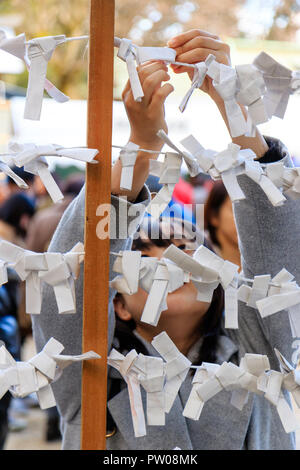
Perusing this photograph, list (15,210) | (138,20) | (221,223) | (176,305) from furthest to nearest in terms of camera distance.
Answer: (138,20), (15,210), (221,223), (176,305)

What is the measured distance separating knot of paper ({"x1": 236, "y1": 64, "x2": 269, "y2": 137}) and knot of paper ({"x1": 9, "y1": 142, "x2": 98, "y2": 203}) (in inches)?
7.6

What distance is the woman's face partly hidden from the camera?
3.53 ft

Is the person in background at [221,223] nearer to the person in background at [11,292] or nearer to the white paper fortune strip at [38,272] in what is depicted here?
the person in background at [11,292]

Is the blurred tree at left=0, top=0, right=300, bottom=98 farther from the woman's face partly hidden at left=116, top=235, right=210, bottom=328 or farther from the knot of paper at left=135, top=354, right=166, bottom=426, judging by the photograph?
the knot of paper at left=135, top=354, right=166, bottom=426

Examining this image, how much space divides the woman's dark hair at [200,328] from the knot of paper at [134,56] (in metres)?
0.33

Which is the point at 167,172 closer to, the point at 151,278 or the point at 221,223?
the point at 151,278

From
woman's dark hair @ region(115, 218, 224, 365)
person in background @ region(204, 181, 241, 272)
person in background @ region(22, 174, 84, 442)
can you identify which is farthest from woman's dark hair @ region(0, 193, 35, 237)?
woman's dark hair @ region(115, 218, 224, 365)

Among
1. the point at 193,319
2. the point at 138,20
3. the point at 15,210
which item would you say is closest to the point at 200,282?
the point at 193,319

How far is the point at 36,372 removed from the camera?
77 centimetres

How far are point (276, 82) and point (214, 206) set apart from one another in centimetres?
132

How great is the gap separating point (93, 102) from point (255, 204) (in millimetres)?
279

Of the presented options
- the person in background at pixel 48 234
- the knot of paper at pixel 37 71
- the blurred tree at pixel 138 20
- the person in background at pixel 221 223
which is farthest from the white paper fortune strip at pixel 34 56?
the blurred tree at pixel 138 20

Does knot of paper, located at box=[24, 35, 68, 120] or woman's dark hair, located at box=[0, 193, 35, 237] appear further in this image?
woman's dark hair, located at box=[0, 193, 35, 237]
